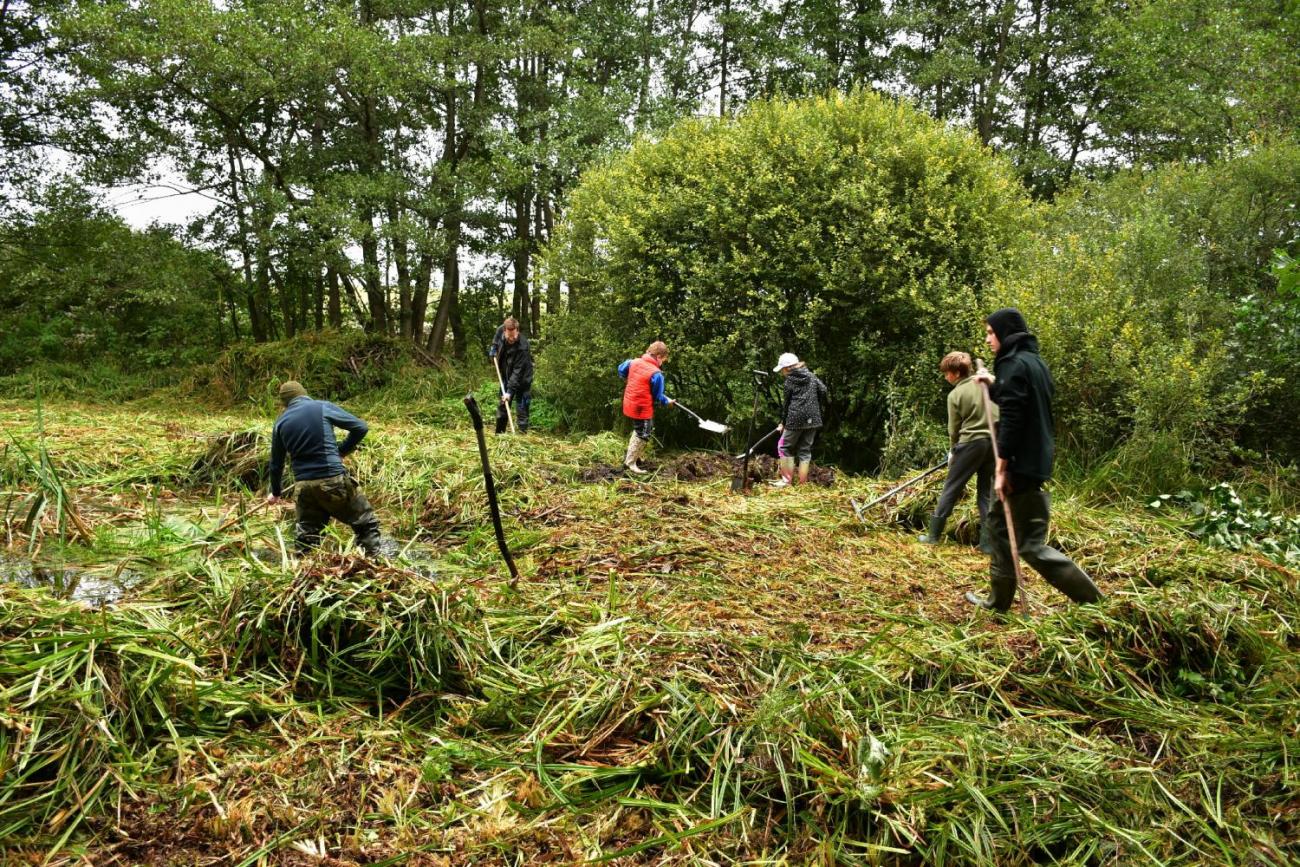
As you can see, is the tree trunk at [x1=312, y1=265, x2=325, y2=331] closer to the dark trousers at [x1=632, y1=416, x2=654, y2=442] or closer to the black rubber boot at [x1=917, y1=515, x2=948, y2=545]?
the dark trousers at [x1=632, y1=416, x2=654, y2=442]

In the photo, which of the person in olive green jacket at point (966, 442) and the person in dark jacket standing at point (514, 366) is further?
the person in dark jacket standing at point (514, 366)

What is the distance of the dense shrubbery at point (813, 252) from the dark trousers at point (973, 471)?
3.10 metres

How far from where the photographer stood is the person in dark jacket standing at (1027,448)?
4.12 meters

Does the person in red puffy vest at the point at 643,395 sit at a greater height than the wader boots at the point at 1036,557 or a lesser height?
greater

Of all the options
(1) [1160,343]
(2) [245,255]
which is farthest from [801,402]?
(2) [245,255]

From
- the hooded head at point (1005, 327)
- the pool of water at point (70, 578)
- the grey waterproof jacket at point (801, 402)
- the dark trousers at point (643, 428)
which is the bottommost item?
the pool of water at point (70, 578)

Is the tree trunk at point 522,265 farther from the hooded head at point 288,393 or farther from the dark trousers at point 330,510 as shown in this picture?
the dark trousers at point 330,510

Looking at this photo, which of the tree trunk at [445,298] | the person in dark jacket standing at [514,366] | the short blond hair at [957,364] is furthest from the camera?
the tree trunk at [445,298]

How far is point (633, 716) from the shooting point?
3.02 m

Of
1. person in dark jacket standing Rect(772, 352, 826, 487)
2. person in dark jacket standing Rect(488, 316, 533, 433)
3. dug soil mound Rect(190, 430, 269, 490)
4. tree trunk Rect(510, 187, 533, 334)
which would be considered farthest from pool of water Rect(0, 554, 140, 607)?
tree trunk Rect(510, 187, 533, 334)

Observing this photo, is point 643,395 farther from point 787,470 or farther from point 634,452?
point 787,470

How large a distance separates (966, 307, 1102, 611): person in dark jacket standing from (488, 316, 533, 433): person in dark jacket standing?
7358mm

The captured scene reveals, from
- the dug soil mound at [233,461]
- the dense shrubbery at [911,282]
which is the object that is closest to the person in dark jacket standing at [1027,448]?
the dense shrubbery at [911,282]

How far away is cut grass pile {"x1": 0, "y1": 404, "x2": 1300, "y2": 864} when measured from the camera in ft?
8.01
